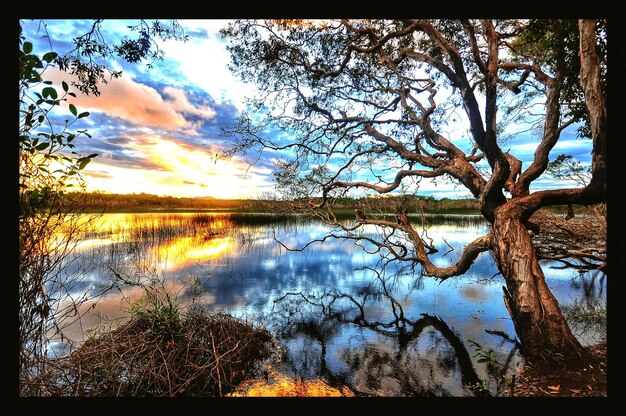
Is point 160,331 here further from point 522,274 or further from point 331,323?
point 522,274

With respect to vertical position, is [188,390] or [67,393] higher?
[67,393]

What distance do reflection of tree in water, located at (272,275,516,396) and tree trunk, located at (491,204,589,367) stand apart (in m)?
0.85

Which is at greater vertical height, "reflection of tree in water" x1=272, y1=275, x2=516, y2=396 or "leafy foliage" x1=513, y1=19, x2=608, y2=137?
"leafy foliage" x1=513, y1=19, x2=608, y2=137

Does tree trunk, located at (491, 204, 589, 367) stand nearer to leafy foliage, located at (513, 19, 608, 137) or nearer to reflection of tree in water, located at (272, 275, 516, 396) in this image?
reflection of tree in water, located at (272, 275, 516, 396)

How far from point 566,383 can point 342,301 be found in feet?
17.6

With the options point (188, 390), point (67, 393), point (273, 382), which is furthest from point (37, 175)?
point (273, 382)

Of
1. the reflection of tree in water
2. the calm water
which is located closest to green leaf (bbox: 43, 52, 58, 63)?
the calm water

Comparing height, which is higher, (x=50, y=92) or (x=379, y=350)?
(x=50, y=92)

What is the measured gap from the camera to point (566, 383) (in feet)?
10.2

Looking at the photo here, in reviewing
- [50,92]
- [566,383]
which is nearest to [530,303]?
[566,383]

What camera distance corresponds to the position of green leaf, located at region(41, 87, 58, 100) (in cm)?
184

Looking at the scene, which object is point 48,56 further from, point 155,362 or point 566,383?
point 566,383
